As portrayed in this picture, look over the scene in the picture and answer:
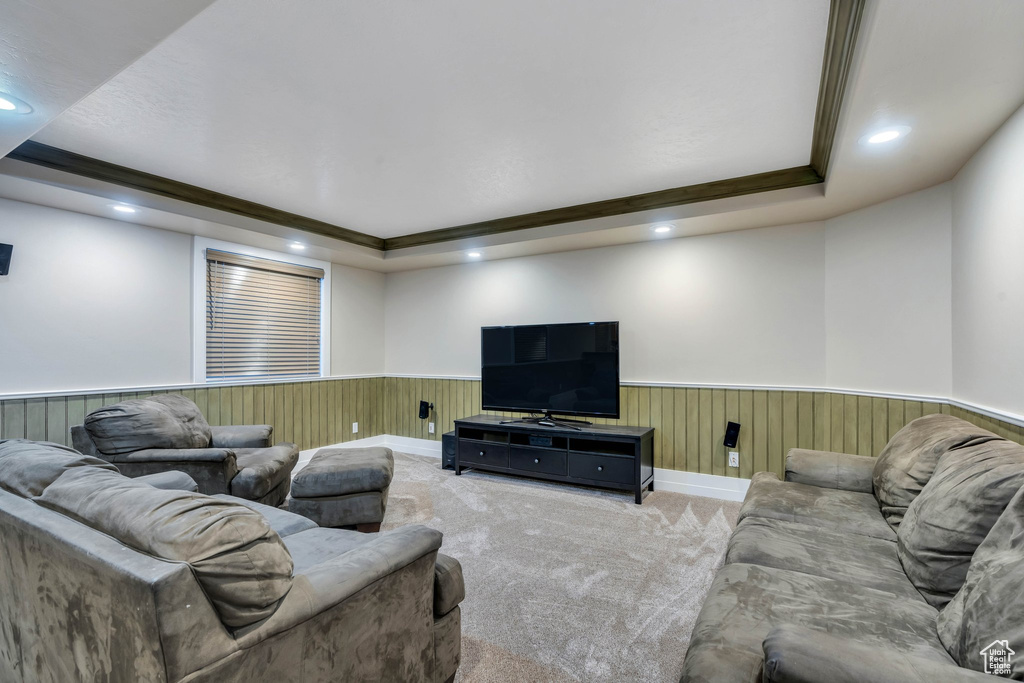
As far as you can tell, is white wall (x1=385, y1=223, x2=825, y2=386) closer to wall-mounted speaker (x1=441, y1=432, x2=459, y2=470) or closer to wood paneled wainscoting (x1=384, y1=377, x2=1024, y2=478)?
wood paneled wainscoting (x1=384, y1=377, x2=1024, y2=478)

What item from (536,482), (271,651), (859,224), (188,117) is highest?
(188,117)

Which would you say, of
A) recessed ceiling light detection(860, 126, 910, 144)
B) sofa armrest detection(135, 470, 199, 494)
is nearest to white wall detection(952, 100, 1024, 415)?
recessed ceiling light detection(860, 126, 910, 144)

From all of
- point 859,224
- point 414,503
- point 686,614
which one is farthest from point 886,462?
point 414,503

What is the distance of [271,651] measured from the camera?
3.50 ft

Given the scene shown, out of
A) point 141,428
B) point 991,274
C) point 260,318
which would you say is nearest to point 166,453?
point 141,428

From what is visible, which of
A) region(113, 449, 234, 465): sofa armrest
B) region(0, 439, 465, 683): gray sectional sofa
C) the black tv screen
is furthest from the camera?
the black tv screen

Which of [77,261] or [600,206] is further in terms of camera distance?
[600,206]

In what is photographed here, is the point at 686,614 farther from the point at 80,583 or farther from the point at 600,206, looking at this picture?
the point at 600,206

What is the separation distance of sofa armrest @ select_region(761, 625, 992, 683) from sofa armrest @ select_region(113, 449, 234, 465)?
2.98 meters

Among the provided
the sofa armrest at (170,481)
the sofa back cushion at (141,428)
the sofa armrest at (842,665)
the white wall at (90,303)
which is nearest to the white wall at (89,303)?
the white wall at (90,303)

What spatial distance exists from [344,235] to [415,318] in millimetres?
1314

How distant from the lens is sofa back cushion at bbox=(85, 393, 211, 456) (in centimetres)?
288

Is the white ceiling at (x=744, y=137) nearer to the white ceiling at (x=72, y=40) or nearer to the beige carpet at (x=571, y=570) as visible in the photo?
the white ceiling at (x=72, y=40)

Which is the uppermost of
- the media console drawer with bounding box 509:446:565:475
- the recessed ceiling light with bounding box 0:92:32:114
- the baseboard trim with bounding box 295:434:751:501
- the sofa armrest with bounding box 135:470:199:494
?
the recessed ceiling light with bounding box 0:92:32:114
